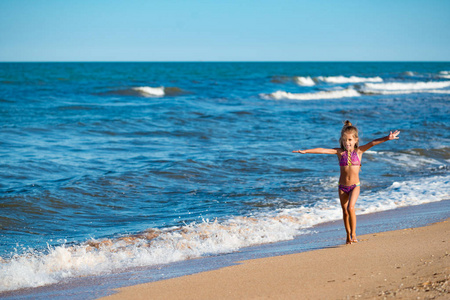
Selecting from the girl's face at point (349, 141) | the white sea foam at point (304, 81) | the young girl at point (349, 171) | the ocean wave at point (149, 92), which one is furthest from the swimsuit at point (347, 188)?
the white sea foam at point (304, 81)

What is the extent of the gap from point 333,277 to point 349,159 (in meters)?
1.60

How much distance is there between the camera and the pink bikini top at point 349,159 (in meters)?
4.92

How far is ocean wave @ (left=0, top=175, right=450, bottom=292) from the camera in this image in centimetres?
468

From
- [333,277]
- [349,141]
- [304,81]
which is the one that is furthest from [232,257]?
[304,81]

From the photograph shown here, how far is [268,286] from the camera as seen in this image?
3654 mm

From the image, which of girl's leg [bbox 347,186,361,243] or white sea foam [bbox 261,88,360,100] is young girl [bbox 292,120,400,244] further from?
white sea foam [bbox 261,88,360,100]

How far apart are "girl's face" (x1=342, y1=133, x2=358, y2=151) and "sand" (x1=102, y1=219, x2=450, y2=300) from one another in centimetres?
103

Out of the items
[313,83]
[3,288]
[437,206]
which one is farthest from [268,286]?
[313,83]

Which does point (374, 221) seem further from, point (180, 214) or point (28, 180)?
point (28, 180)

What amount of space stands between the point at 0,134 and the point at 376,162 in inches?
433

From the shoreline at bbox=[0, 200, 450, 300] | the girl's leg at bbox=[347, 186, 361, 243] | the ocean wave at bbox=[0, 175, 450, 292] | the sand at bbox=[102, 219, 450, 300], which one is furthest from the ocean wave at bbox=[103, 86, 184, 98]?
the sand at bbox=[102, 219, 450, 300]

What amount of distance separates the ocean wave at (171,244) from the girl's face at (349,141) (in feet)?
4.82

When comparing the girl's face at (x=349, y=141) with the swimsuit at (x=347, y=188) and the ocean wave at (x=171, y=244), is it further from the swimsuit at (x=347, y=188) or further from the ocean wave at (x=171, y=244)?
the ocean wave at (x=171, y=244)

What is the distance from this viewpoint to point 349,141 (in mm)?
4898
